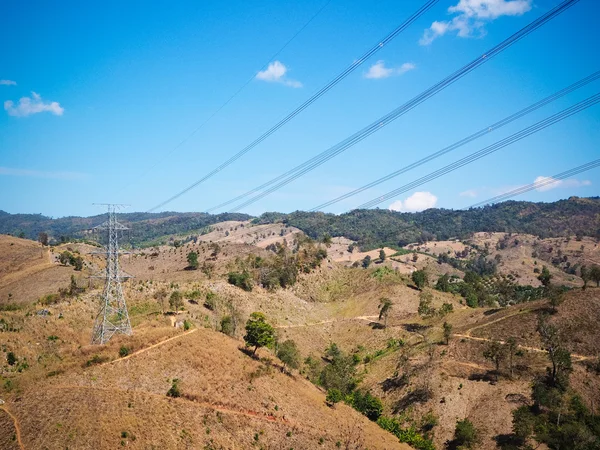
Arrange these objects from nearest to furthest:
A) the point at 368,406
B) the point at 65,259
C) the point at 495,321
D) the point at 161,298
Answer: the point at 368,406, the point at 161,298, the point at 495,321, the point at 65,259

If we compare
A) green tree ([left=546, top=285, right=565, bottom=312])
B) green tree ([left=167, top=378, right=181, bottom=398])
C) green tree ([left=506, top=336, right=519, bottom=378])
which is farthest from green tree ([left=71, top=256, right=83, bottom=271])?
green tree ([left=546, top=285, right=565, bottom=312])

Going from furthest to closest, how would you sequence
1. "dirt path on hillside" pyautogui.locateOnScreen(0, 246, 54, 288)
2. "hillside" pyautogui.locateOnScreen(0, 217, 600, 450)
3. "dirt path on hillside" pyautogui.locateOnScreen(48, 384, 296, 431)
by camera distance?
"dirt path on hillside" pyautogui.locateOnScreen(0, 246, 54, 288) → "dirt path on hillside" pyautogui.locateOnScreen(48, 384, 296, 431) → "hillside" pyautogui.locateOnScreen(0, 217, 600, 450)

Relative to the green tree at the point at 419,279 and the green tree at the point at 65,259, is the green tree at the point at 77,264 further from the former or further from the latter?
the green tree at the point at 419,279

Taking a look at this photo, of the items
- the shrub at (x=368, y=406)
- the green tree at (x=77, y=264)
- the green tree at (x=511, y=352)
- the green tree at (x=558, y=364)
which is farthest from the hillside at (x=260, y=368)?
the green tree at (x=77, y=264)

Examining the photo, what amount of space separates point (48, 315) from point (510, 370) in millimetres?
74208

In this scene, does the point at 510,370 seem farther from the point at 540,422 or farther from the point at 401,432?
the point at 401,432

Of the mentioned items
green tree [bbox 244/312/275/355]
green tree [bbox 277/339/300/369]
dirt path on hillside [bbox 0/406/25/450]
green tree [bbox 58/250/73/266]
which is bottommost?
green tree [bbox 277/339/300/369]

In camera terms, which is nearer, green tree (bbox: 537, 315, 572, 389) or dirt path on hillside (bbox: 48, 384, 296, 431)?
dirt path on hillside (bbox: 48, 384, 296, 431)

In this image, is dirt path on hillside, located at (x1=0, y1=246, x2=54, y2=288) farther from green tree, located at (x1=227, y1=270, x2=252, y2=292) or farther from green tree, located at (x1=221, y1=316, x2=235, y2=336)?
green tree, located at (x1=221, y1=316, x2=235, y2=336)

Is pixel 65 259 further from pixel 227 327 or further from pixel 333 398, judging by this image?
pixel 333 398

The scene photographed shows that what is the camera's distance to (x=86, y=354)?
45.2 meters

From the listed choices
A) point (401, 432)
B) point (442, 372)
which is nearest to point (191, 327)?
point (401, 432)

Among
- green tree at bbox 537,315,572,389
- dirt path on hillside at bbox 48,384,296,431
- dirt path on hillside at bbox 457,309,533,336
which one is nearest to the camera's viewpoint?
dirt path on hillside at bbox 48,384,296,431

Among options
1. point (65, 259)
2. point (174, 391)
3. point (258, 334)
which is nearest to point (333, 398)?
point (258, 334)
